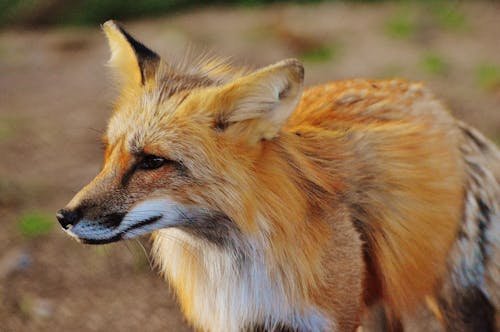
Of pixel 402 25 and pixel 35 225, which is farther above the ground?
pixel 402 25

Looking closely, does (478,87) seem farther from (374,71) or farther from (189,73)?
(189,73)

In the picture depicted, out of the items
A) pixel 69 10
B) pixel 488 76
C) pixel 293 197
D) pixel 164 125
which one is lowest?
pixel 69 10

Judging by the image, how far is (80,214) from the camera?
330 cm

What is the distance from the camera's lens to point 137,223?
134 inches

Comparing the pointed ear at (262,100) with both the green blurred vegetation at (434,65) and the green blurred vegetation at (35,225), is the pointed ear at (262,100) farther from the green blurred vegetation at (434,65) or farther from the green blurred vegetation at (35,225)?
the green blurred vegetation at (434,65)

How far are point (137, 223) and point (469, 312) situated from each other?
7.16 feet

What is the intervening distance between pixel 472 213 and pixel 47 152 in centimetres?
493

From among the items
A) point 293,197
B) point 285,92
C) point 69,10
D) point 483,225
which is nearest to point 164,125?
point 285,92

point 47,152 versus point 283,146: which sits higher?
point 283,146

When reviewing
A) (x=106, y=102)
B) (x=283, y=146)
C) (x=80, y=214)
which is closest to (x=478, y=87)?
(x=106, y=102)

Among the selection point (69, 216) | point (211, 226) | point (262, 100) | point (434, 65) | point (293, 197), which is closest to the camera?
point (69, 216)

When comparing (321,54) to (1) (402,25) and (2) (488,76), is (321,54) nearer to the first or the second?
(1) (402,25)

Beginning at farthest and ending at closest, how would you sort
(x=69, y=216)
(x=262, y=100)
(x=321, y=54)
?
(x=321, y=54) < (x=262, y=100) < (x=69, y=216)

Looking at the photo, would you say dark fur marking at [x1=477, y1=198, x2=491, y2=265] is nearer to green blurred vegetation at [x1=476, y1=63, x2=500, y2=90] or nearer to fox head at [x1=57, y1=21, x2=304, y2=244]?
fox head at [x1=57, y1=21, x2=304, y2=244]
